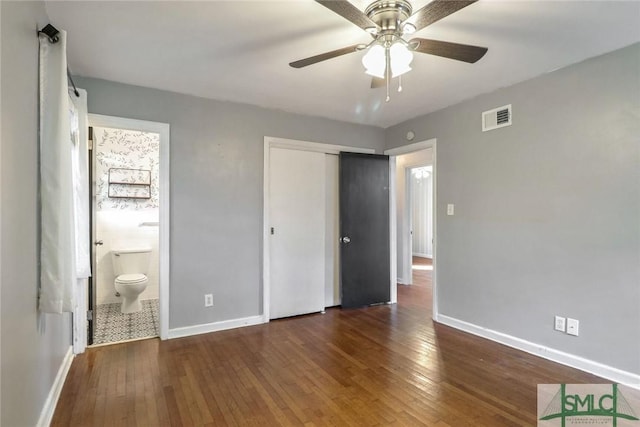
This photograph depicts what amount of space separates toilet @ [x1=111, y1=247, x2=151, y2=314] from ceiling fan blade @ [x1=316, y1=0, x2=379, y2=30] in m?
3.52

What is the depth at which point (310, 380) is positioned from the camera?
2.31 meters

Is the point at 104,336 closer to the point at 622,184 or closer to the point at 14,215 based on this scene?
the point at 14,215

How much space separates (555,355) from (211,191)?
3372 millimetres

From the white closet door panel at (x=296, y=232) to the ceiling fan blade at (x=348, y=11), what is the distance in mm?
2202

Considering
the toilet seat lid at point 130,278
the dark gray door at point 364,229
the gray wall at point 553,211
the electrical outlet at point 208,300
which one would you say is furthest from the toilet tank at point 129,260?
the gray wall at point 553,211

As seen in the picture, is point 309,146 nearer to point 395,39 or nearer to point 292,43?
point 292,43

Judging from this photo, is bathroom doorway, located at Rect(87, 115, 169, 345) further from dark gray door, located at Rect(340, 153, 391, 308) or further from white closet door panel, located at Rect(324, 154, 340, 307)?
dark gray door, located at Rect(340, 153, 391, 308)

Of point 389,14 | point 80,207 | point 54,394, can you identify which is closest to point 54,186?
point 80,207

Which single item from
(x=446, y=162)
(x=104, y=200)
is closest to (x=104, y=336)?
(x=104, y=200)

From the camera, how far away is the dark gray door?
405 cm

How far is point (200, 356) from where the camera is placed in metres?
2.70

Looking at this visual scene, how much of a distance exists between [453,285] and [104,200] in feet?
14.3

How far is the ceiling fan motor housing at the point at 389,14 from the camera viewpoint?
1614mm

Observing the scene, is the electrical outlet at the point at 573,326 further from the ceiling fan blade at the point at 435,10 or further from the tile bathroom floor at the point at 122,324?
the tile bathroom floor at the point at 122,324
